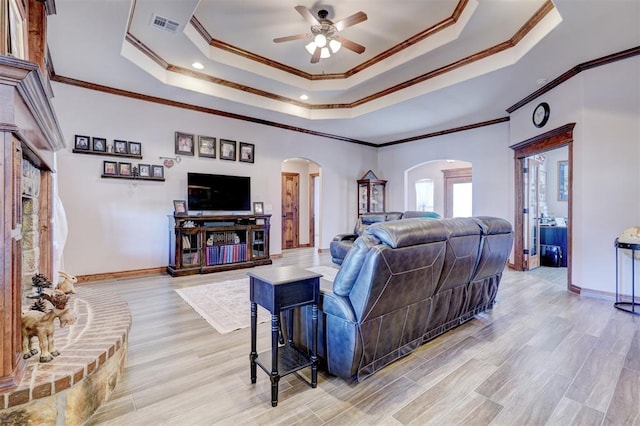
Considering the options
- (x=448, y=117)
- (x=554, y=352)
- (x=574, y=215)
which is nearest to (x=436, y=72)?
(x=448, y=117)

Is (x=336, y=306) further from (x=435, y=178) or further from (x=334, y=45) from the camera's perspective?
(x=435, y=178)

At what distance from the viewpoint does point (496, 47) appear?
390 centimetres

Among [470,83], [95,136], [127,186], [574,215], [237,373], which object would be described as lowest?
[237,373]

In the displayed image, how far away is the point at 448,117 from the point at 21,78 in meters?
6.26

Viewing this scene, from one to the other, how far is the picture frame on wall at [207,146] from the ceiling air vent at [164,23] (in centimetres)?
226

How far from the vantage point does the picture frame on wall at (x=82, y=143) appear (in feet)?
14.5

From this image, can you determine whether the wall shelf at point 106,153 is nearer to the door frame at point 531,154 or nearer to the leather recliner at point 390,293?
the leather recliner at point 390,293

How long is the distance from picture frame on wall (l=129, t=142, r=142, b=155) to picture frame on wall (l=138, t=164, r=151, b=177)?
0.21 meters

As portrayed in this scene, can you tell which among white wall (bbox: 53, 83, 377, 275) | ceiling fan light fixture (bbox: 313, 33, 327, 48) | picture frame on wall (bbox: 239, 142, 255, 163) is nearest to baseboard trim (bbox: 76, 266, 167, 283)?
white wall (bbox: 53, 83, 377, 275)

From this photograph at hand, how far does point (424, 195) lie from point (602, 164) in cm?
594

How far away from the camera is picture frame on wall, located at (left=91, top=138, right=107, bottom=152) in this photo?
14.9ft

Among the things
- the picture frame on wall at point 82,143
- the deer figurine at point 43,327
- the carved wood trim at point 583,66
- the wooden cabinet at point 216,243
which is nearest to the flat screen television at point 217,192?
the wooden cabinet at point 216,243

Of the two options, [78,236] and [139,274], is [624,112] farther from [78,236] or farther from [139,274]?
[78,236]

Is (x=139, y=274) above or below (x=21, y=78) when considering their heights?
below
